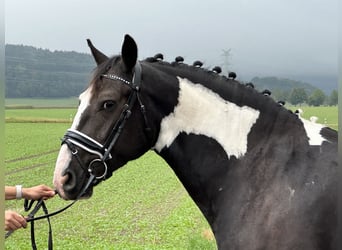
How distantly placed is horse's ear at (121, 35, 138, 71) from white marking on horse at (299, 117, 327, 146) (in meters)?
1.40

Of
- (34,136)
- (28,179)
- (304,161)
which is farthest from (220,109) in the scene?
(34,136)

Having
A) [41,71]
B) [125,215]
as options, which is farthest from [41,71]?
[125,215]

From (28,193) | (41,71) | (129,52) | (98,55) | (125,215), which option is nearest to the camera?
(129,52)

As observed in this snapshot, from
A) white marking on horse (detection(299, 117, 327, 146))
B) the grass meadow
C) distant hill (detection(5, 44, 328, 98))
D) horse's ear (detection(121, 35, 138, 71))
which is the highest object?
horse's ear (detection(121, 35, 138, 71))

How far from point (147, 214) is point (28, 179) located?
8928 mm

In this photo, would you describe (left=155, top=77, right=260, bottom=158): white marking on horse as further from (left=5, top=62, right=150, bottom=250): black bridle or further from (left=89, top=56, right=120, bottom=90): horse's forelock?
(left=89, top=56, right=120, bottom=90): horse's forelock

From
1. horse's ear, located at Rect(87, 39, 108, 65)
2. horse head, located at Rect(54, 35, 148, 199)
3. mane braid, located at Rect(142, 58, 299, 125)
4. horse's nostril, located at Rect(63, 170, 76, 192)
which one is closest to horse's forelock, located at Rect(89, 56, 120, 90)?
horse head, located at Rect(54, 35, 148, 199)

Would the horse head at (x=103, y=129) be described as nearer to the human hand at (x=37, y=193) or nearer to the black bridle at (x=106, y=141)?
the black bridle at (x=106, y=141)

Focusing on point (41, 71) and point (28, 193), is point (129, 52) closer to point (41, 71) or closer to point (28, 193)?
point (28, 193)

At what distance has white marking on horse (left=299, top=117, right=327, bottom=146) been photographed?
3.04 meters

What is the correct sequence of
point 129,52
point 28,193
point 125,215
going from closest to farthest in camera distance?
1. point 129,52
2. point 28,193
3. point 125,215

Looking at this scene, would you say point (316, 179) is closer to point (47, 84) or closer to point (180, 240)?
point (180, 240)

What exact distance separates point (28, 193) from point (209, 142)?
1.70 metres

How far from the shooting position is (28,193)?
3.70 m
